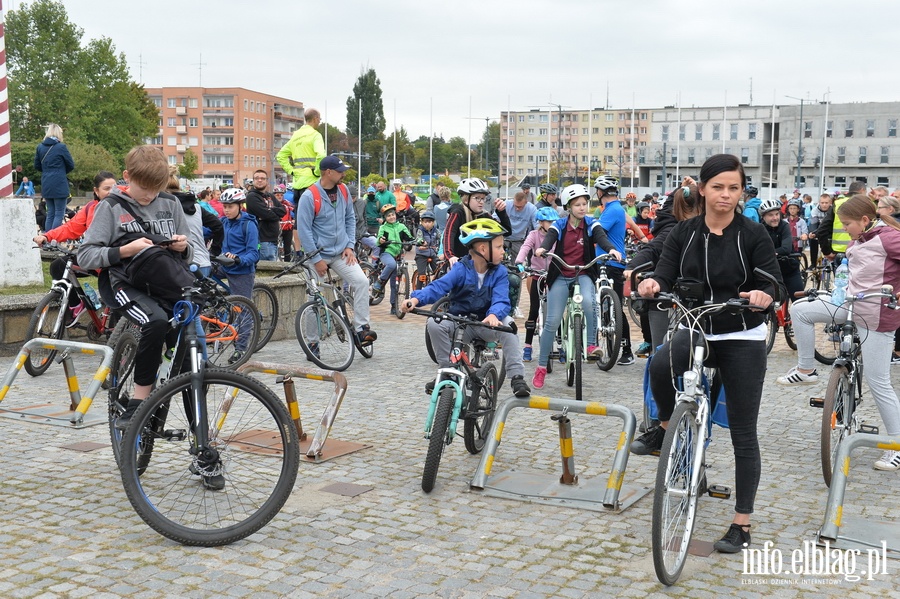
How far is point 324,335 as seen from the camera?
10.8 m

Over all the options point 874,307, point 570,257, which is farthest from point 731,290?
point 570,257

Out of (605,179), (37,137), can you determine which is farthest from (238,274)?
(37,137)

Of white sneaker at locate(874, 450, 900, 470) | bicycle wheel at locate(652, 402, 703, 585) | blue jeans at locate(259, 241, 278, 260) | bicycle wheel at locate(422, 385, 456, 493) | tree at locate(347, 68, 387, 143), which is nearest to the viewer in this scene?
bicycle wheel at locate(652, 402, 703, 585)

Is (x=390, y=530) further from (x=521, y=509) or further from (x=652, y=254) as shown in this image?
(x=652, y=254)

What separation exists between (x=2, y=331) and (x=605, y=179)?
6860 millimetres

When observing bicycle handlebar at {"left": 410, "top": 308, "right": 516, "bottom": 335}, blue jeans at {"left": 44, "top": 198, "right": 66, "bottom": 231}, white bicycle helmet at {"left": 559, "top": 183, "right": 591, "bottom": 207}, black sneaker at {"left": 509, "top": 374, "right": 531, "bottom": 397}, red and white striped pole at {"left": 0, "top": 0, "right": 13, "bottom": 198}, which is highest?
red and white striped pole at {"left": 0, "top": 0, "right": 13, "bottom": 198}

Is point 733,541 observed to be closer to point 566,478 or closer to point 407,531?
point 566,478

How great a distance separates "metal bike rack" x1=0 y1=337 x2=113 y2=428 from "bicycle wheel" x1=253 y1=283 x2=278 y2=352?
4.20 metres

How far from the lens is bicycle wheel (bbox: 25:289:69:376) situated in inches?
387

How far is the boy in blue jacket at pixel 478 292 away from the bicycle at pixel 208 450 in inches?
68.8

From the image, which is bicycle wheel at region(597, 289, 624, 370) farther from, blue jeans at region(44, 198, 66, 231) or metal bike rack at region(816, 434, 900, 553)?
blue jeans at region(44, 198, 66, 231)

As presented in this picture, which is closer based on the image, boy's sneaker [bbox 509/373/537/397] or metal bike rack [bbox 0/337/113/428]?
boy's sneaker [bbox 509/373/537/397]

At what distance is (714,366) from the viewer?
207 inches

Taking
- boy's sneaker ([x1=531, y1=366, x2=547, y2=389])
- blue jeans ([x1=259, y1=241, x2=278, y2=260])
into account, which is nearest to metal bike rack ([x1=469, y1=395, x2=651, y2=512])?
boy's sneaker ([x1=531, y1=366, x2=547, y2=389])
